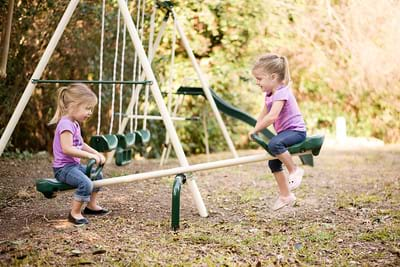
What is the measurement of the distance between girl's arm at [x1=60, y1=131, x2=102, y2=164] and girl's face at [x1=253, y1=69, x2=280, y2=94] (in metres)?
1.29

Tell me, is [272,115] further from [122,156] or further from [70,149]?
[70,149]

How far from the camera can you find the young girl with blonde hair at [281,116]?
3980 millimetres

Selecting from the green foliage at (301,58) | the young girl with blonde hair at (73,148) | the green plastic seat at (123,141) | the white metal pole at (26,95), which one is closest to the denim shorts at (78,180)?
the young girl with blonde hair at (73,148)

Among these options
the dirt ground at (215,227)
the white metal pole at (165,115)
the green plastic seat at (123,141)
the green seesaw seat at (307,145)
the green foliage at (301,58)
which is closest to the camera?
the dirt ground at (215,227)

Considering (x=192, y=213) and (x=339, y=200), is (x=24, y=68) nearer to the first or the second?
(x=192, y=213)

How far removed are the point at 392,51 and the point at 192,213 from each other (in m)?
7.15

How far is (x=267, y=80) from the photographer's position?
4.08m

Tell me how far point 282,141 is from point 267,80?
18.3 inches

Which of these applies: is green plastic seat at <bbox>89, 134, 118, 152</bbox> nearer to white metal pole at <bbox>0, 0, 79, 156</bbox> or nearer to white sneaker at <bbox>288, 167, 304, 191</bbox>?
white metal pole at <bbox>0, 0, 79, 156</bbox>

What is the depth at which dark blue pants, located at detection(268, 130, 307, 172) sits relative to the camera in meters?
3.93

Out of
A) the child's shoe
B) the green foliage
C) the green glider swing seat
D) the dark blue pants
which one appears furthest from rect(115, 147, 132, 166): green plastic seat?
the green foliage

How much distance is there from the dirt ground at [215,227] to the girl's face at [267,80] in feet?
3.17

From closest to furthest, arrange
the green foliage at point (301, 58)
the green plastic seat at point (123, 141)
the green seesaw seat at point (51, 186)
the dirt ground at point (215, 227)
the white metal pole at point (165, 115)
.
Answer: the dirt ground at point (215, 227) → the green seesaw seat at point (51, 186) → the white metal pole at point (165, 115) → the green plastic seat at point (123, 141) → the green foliage at point (301, 58)

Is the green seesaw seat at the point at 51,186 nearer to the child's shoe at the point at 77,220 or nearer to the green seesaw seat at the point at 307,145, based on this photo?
the child's shoe at the point at 77,220
